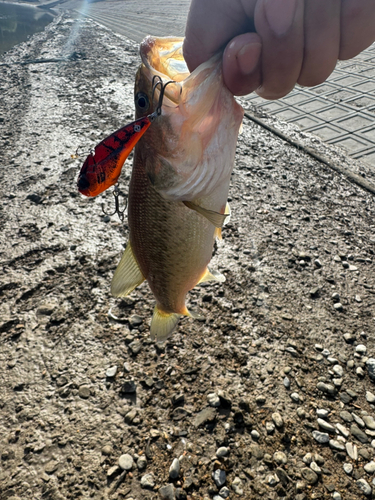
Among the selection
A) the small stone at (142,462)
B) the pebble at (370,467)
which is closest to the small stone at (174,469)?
the small stone at (142,462)

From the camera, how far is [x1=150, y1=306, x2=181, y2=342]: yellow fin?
1.96m

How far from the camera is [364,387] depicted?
243 centimetres

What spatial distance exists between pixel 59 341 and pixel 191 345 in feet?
3.18

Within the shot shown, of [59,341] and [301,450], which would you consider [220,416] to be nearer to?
[301,450]

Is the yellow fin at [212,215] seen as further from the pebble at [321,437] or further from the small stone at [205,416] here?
the pebble at [321,437]

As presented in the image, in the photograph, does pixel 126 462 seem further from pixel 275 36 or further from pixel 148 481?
pixel 275 36

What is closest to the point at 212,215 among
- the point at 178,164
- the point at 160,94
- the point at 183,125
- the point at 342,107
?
the point at 178,164

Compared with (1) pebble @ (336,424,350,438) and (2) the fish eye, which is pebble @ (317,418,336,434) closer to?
(1) pebble @ (336,424,350,438)

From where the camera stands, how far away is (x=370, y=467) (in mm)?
2043

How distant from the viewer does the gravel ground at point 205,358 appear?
2051 mm

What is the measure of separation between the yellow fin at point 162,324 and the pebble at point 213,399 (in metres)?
0.64

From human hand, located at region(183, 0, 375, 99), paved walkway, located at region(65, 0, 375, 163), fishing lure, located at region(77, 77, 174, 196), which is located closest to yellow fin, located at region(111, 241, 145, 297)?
fishing lure, located at region(77, 77, 174, 196)

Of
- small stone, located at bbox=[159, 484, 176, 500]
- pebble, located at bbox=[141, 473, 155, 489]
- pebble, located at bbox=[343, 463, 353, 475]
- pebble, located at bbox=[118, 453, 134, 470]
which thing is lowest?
pebble, located at bbox=[118, 453, 134, 470]

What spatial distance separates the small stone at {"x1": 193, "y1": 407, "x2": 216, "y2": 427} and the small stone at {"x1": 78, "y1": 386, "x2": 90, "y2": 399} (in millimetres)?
714
